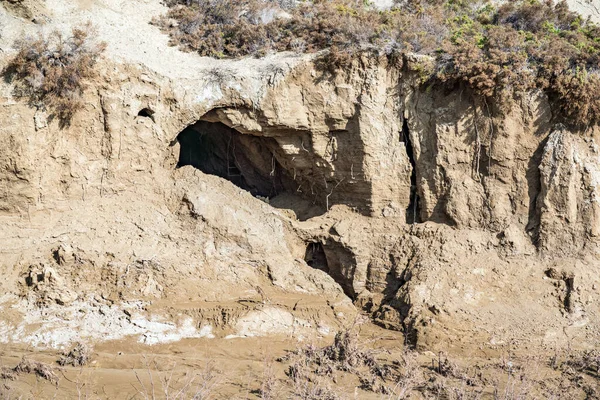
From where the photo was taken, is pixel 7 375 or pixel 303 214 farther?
→ pixel 303 214

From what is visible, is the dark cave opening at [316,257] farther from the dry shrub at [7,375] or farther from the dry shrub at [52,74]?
the dry shrub at [7,375]

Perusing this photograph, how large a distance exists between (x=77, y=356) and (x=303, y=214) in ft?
16.7

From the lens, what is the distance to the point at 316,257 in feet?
40.5

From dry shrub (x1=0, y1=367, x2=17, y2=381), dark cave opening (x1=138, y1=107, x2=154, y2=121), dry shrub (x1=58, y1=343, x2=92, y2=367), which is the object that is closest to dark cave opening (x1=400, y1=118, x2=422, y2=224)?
dark cave opening (x1=138, y1=107, x2=154, y2=121)

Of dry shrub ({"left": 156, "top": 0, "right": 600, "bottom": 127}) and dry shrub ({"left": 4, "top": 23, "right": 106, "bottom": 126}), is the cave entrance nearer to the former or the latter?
dry shrub ({"left": 156, "top": 0, "right": 600, "bottom": 127})

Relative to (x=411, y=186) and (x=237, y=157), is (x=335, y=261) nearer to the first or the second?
(x=411, y=186)

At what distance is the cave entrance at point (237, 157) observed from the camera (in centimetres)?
1309

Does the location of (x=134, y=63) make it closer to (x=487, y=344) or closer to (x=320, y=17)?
(x=320, y=17)

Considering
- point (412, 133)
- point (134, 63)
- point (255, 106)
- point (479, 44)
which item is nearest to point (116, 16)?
point (134, 63)

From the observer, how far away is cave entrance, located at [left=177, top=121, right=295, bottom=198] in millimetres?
13086

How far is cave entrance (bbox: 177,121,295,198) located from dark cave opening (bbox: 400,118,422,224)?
2.42 m

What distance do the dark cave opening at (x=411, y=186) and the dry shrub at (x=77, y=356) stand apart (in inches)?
239

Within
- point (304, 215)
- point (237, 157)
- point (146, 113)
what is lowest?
point (304, 215)

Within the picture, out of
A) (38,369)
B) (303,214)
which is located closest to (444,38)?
(303,214)
